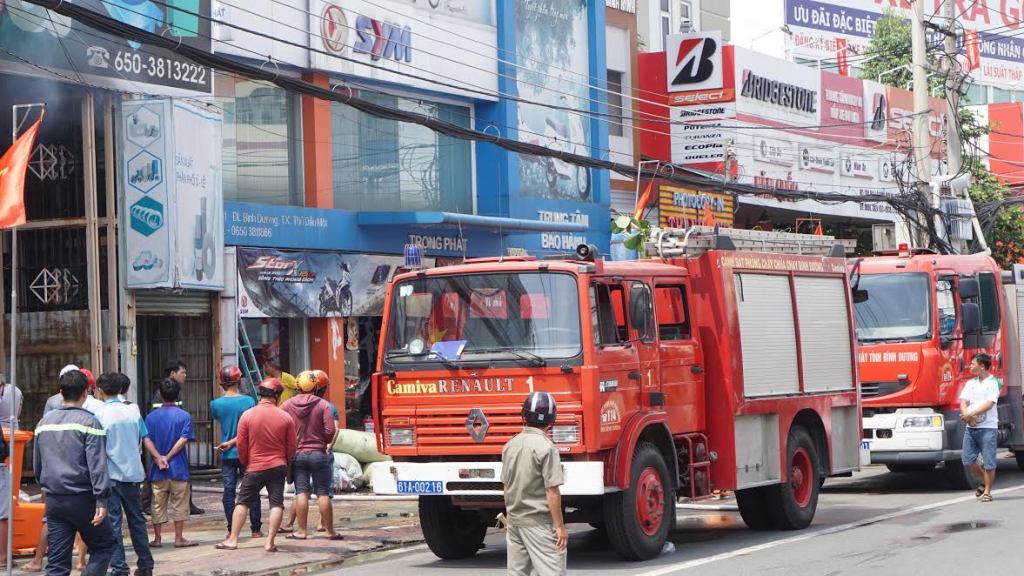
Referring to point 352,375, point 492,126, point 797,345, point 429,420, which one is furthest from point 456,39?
point 429,420

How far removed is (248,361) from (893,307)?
939cm

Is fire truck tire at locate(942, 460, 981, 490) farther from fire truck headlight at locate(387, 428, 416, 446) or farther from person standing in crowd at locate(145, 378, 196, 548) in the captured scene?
person standing in crowd at locate(145, 378, 196, 548)

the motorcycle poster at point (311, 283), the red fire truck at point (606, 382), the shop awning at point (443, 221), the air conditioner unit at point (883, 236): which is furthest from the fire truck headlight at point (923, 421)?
the air conditioner unit at point (883, 236)

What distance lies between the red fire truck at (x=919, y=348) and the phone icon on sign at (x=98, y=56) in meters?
9.61

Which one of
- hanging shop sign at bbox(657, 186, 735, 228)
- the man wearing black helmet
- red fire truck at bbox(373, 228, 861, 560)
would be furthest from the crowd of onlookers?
hanging shop sign at bbox(657, 186, 735, 228)

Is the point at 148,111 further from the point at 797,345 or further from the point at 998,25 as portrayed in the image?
the point at 998,25

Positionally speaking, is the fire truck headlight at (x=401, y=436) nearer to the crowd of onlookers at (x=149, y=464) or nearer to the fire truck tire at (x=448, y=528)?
the fire truck tire at (x=448, y=528)

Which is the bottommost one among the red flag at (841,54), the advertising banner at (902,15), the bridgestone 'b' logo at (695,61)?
the bridgestone 'b' logo at (695,61)

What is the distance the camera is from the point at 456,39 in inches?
1032

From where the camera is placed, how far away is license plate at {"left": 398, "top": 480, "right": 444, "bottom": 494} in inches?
485

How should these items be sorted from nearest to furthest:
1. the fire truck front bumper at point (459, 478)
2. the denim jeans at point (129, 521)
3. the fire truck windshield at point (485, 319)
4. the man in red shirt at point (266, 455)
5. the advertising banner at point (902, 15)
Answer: the denim jeans at point (129, 521), the fire truck front bumper at point (459, 478), the fire truck windshield at point (485, 319), the man in red shirt at point (266, 455), the advertising banner at point (902, 15)

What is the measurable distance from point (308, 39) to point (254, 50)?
132 centimetres

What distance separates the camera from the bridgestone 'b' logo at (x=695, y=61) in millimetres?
32750

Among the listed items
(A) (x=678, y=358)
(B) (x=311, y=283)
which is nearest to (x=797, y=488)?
(A) (x=678, y=358)
